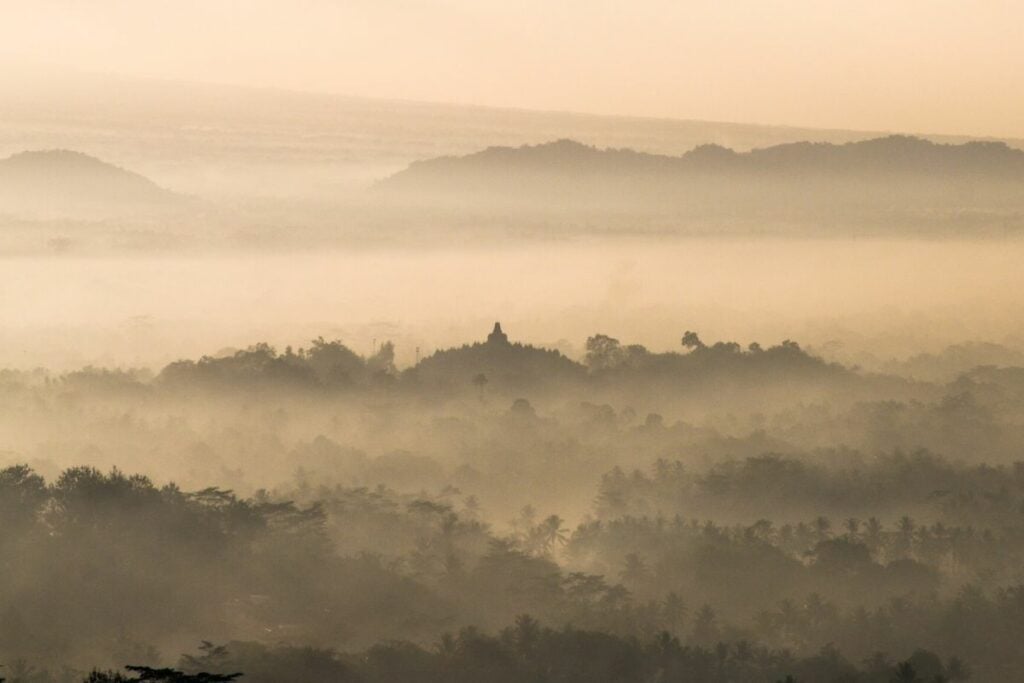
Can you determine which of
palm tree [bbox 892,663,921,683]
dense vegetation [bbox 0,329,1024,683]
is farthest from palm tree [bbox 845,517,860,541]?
palm tree [bbox 892,663,921,683]

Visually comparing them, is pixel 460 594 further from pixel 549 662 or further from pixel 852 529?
pixel 852 529

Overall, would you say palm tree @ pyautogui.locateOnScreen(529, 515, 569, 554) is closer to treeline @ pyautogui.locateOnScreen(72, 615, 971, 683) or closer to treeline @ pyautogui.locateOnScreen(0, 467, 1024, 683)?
treeline @ pyautogui.locateOnScreen(0, 467, 1024, 683)

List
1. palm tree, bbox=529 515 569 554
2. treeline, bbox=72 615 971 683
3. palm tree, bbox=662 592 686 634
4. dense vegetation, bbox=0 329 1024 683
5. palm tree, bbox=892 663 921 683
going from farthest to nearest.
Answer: palm tree, bbox=529 515 569 554 → palm tree, bbox=662 592 686 634 → dense vegetation, bbox=0 329 1024 683 → treeline, bbox=72 615 971 683 → palm tree, bbox=892 663 921 683

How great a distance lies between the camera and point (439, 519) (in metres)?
182

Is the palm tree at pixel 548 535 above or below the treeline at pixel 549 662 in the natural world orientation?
below

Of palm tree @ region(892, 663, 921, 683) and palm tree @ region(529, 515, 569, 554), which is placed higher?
palm tree @ region(892, 663, 921, 683)

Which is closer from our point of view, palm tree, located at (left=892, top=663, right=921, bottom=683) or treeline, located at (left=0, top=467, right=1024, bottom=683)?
palm tree, located at (left=892, top=663, right=921, bottom=683)

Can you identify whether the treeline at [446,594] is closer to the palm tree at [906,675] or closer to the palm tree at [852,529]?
the palm tree at [852,529]

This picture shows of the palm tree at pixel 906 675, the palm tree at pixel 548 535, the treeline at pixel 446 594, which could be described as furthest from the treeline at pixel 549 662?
the palm tree at pixel 548 535

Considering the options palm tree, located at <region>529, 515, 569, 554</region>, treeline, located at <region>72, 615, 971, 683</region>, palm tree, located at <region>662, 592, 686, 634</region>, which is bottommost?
palm tree, located at <region>529, 515, 569, 554</region>

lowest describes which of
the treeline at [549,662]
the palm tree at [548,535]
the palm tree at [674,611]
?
the palm tree at [548,535]

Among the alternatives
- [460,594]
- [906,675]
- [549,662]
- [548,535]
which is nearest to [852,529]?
[548,535]

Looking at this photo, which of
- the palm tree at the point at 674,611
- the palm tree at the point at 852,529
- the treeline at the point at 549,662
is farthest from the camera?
the palm tree at the point at 852,529

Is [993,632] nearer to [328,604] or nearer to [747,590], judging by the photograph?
[747,590]
